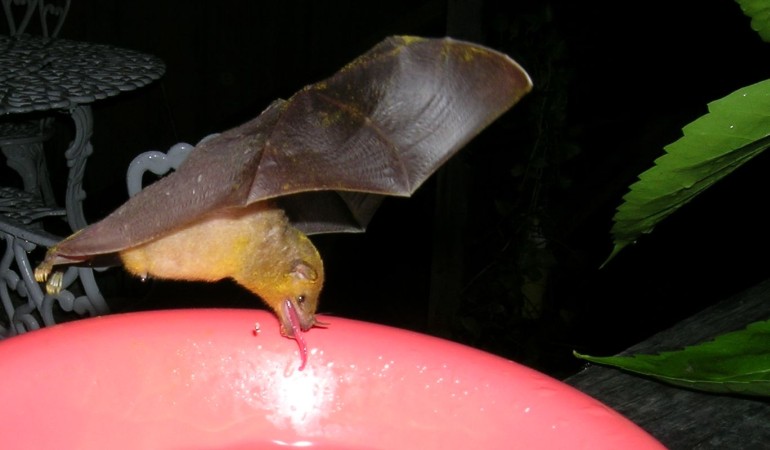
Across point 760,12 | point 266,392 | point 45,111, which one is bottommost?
point 45,111

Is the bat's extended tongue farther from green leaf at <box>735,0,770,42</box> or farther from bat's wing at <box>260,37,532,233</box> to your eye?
green leaf at <box>735,0,770,42</box>

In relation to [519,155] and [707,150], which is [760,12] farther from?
[519,155]

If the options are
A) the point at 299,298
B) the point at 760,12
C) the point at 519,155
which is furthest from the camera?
the point at 519,155

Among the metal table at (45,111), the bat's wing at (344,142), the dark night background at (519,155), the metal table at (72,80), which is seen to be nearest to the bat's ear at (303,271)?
the bat's wing at (344,142)

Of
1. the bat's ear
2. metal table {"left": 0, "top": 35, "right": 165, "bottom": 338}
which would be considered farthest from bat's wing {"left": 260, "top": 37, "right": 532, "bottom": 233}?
metal table {"left": 0, "top": 35, "right": 165, "bottom": 338}

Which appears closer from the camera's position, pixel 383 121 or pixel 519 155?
pixel 383 121

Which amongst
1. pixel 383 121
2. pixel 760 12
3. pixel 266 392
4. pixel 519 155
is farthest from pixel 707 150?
pixel 519 155

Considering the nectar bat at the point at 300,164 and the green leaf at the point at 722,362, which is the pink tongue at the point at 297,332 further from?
the green leaf at the point at 722,362
